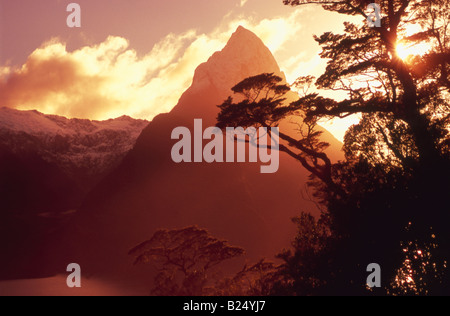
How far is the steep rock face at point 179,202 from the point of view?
256 ft

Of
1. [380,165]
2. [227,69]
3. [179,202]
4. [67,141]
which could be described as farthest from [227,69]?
[67,141]

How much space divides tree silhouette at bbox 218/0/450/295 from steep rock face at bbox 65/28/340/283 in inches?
2307

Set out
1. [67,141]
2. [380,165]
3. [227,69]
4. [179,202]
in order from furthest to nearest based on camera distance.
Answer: [67,141] → [227,69] → [179,202] → [380,165]

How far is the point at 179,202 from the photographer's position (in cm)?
8638

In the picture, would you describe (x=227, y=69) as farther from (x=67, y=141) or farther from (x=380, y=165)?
(x=67, y=141)

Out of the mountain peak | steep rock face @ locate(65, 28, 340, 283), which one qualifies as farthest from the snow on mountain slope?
the mountain peak

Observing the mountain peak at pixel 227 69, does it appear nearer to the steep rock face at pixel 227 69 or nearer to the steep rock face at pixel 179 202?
the steep rock face at pixel 227 69

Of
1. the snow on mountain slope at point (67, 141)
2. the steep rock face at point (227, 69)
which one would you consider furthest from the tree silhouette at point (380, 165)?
the snow on mountain slope at point (67, 141)

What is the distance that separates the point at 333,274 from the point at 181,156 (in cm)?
8517

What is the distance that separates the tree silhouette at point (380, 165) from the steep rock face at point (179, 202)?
192ft

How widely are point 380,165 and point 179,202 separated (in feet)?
248

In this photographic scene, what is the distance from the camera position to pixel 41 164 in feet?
520

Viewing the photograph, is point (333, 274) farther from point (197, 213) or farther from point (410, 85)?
point (197, 213)
